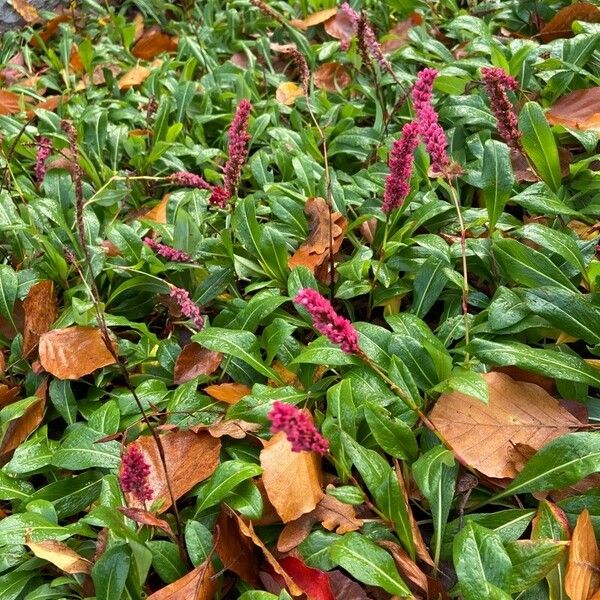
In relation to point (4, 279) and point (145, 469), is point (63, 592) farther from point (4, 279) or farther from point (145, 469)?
point (4, 279)

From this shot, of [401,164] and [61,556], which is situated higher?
[401,164]

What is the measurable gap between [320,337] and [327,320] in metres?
0.75

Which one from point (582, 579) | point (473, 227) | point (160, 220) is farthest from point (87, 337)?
point (582, 579)

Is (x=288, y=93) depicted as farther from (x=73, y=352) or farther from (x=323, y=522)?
(x=323, y=522)

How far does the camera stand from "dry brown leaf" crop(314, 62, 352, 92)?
3842 mm

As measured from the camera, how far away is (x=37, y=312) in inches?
104

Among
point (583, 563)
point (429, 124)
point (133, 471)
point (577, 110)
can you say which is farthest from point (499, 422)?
point (577, 110)

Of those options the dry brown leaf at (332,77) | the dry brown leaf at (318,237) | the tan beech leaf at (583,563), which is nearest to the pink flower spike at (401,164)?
the dry brown leaf at (318,237)

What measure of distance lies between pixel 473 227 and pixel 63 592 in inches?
67.2

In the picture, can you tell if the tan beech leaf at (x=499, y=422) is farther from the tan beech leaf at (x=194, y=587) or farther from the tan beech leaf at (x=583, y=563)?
the tan beech leaf at (x=194, y=587)

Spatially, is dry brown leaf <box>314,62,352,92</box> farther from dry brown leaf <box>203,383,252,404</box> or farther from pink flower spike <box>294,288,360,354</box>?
pink flower spike <box>294,288,360,354</box>

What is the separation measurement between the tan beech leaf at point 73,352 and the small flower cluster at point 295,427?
1174 mm

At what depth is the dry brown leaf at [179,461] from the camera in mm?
1994

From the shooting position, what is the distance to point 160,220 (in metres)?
3.04
